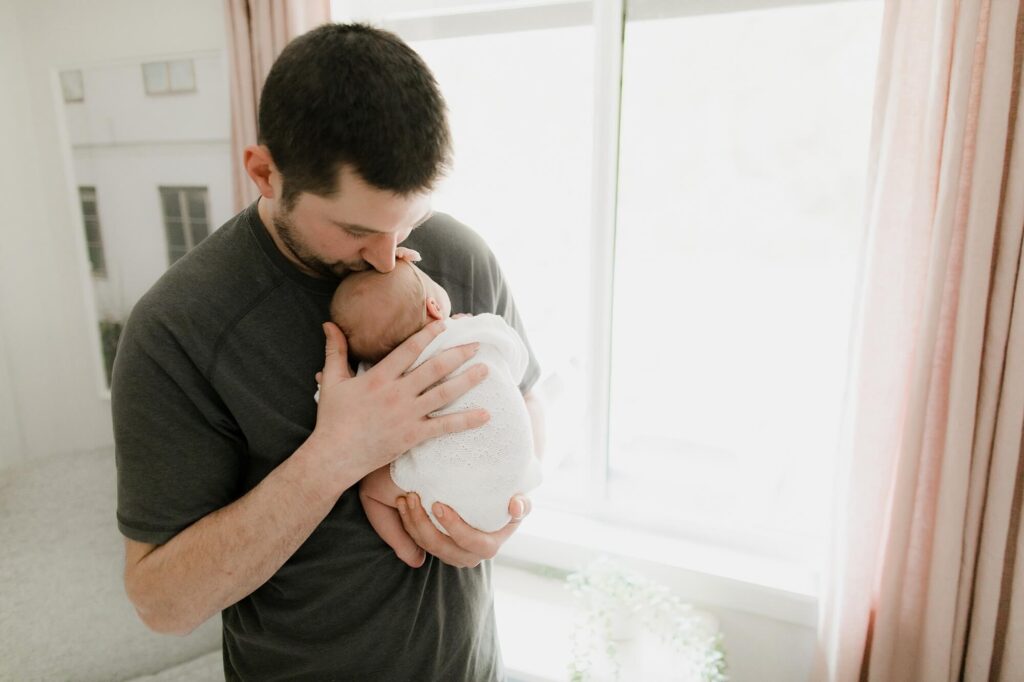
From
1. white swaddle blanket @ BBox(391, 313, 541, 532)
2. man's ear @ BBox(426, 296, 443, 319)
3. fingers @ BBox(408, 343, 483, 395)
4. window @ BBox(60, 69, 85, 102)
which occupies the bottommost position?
white swaddle blanket @ BBox(391, 313, 541, 532)

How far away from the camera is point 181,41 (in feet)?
7.43

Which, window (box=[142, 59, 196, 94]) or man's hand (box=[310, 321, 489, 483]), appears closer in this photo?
man's hand (box=[310, 321, 489, 483])

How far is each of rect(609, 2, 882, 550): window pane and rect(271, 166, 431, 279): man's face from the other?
1.24 m

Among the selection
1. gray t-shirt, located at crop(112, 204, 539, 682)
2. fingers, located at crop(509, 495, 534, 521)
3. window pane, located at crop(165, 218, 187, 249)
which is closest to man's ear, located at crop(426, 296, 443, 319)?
gray t-shirt, located at crop(112, 204, 539, 682)

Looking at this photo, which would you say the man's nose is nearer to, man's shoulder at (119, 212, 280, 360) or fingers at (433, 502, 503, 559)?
man's shoulder at (119, 212, 280, 360)

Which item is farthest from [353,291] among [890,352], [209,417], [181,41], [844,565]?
[181,41]

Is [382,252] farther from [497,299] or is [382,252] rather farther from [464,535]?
[464,535]

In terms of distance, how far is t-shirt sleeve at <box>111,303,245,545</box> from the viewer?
2.84 ft

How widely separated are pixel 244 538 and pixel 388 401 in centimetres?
29

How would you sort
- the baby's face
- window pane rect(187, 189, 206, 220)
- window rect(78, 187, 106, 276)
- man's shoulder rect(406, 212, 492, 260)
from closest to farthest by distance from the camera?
the baby's face → man's shoulder rect(406, 212, 492, 260) → window pane rect(187, 189, 206, 220) → window rect(78, 187, 106, 276)

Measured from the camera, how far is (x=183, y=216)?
2438 mm

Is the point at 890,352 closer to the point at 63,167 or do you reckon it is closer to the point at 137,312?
the point at 137,312

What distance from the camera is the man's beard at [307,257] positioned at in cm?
91

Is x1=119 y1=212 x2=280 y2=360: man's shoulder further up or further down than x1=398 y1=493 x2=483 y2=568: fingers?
further up
